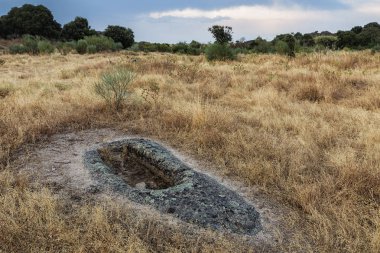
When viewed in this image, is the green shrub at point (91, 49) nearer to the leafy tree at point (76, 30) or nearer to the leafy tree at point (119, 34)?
the leafy tree at point (119, 34)

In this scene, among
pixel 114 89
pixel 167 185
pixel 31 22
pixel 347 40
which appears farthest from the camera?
pixel 31 22

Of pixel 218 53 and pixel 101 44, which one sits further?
pixel 101 44

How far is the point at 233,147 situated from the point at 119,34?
1640 inches

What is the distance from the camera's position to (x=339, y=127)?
300 inches

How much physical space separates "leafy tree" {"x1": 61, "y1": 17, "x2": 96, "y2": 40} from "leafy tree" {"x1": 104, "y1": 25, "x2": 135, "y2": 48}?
14.5 feet

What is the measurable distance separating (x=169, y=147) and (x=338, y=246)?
3436mm

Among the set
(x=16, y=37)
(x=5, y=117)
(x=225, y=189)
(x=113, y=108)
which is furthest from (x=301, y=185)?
(x=16, y=37)

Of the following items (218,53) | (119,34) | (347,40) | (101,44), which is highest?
(119,34)

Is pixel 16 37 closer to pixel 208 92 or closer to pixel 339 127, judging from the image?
pixel 208 92

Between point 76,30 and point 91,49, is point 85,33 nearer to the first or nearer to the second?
point 76,30

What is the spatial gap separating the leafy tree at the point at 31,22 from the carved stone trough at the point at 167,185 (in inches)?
1853

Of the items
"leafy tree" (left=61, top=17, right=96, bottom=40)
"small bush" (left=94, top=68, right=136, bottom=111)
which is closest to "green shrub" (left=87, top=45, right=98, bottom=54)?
"small bush" (left=94, top=68, right=136, bottom=111)

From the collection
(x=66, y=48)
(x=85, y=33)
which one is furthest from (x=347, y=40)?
(x=85, y=33)

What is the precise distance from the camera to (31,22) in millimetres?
48812
